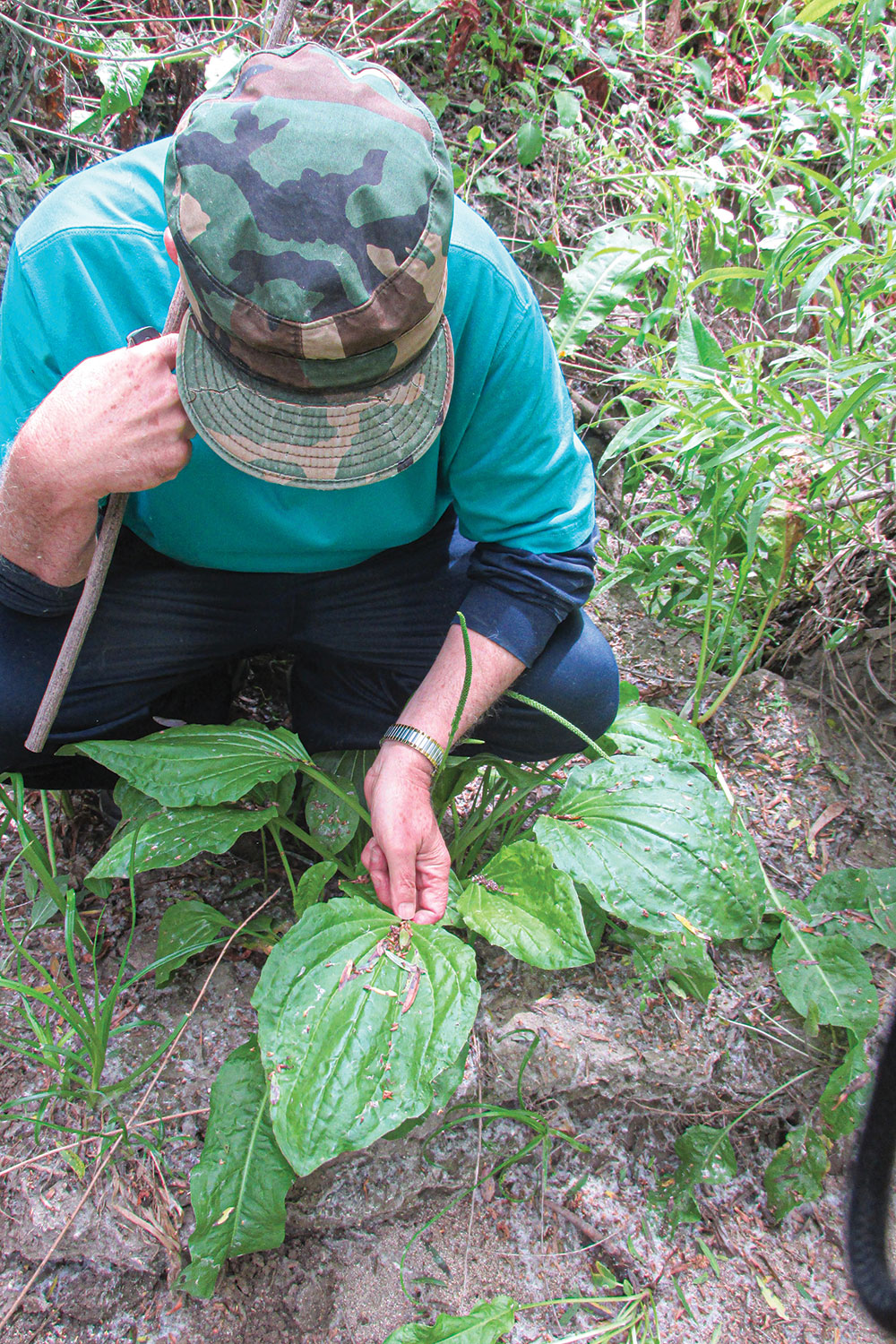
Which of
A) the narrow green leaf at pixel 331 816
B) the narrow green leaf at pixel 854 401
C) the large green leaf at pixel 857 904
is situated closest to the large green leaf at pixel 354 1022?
the narrow green leaf at pixel 331 816

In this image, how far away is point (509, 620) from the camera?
130 centimetres

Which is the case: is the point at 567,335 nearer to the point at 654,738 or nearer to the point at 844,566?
the point at 844,566

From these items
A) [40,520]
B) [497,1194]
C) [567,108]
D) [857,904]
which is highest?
[567,108]

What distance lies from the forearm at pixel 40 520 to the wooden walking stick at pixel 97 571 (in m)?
0.03

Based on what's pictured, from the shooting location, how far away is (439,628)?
58.4 inches

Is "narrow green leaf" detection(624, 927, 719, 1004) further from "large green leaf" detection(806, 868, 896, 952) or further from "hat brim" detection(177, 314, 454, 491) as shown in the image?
"hat brim" detection(177, 314, 454, 491)

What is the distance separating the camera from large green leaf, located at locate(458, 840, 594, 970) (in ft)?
3.43

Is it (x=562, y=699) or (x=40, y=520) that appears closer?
(x=40, y=520)

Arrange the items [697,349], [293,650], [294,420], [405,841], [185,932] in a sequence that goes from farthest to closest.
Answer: [697,349] < [293,650] < [185,932] < [405,841] < [294,420]

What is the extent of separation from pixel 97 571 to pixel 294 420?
0.37 meters

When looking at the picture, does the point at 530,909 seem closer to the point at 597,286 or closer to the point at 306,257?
the point at 306,257

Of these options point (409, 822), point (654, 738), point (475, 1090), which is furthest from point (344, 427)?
point (475, 1090)

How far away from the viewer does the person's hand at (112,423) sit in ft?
3.25

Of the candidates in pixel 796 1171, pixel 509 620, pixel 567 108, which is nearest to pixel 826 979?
pixel 796 1171
